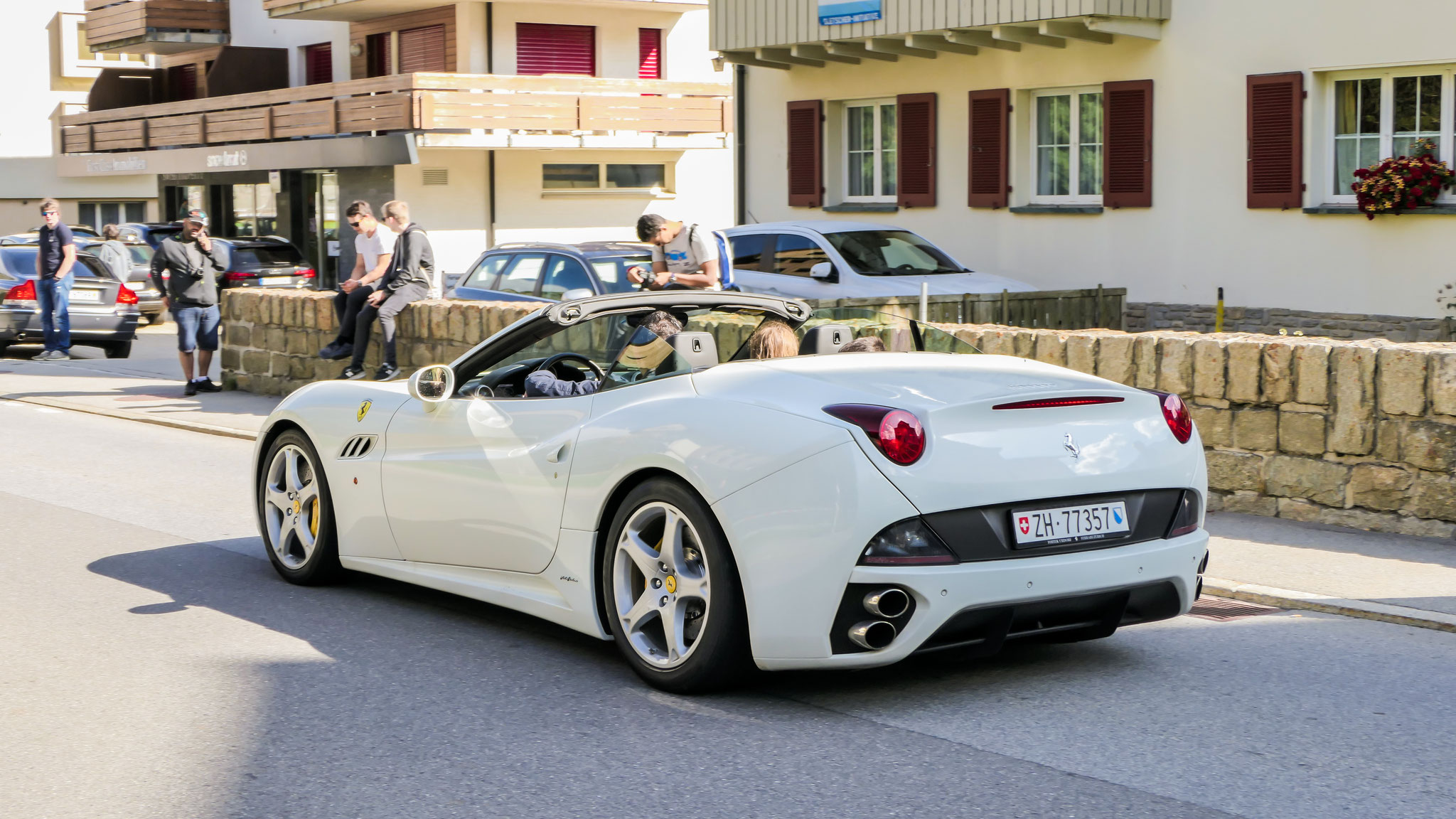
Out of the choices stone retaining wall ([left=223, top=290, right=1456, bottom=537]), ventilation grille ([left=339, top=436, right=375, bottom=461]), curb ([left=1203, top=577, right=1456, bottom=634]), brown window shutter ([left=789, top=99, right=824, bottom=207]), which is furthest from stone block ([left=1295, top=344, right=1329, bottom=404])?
brown window shutter ([left=789, top=99, right=824, bottom=207])

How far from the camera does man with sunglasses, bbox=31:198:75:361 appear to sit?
20812 millimetres

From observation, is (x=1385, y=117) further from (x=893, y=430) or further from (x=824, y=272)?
(x=893, y=430)

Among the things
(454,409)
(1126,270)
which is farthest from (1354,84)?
(454,409)

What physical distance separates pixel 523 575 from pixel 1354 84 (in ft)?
42.9

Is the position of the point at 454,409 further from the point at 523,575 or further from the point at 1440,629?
the point at 1440,629

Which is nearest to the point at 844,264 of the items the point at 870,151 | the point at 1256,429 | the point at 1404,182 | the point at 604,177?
the point at 1404,182

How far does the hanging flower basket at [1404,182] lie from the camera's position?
15.5 metres

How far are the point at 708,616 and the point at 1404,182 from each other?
12433mm

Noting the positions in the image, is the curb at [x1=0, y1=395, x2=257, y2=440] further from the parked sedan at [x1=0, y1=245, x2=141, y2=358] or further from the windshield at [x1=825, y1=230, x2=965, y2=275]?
the windshield at [x1=825, y1=230, x2=965, y2=275]

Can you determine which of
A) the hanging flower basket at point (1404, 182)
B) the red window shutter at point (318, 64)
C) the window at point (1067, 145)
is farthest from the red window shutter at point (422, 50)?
the hanging flower basket at point (1404, 182)

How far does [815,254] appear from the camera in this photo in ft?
53.8

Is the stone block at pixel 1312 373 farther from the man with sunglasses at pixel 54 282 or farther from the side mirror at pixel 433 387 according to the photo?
the man with sunglasses at pixel 54 282

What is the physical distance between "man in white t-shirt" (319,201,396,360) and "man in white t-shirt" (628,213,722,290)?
3.33 meters

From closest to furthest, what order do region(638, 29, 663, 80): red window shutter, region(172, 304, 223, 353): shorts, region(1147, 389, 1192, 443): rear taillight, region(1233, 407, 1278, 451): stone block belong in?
region(1147, 389, 1192, 443): rear taillight → region(1233, 407, 1278, 451): stone block → region(172, 304, 223, 353): shorts → region(638, 29, 663, 80): red window shutter
